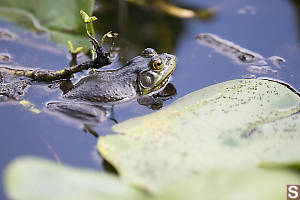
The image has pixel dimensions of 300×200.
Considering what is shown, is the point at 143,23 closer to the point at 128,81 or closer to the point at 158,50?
the point at 158,50

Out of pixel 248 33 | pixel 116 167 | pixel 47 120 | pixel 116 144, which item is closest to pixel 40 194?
pixel 116 167

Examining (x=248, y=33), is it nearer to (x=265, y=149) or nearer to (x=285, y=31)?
(x=285, y=31)

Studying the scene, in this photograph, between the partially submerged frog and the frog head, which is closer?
the partially submerged frog

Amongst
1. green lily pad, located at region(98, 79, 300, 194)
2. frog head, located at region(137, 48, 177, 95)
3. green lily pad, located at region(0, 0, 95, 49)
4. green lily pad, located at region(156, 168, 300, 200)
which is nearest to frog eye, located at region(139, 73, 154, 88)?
frog head, located at region(137, 48, 177, 95)

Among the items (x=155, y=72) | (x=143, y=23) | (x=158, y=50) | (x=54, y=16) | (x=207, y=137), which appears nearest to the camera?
(x=207, y=137)

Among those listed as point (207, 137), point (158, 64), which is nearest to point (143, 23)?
point (158, 64)

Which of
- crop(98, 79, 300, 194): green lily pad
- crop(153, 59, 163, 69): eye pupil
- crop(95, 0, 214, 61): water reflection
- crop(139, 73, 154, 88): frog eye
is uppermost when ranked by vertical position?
crop(95, 0, 214, 61): water reflection

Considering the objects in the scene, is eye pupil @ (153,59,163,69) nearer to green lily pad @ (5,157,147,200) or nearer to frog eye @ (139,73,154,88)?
frog eye @ (139,73,154,88)

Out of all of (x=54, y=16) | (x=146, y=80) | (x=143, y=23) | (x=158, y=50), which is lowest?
(x=146, y=80)
